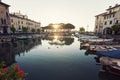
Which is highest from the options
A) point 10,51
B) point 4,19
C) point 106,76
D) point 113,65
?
point 4,19

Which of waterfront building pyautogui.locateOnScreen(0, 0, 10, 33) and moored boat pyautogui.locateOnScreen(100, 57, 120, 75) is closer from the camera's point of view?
moored boat pyautogui.locateOnScreen(100, 57, 120, 75)

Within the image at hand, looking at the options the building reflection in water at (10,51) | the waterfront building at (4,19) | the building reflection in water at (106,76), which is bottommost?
the building reflection in water at (106,76)

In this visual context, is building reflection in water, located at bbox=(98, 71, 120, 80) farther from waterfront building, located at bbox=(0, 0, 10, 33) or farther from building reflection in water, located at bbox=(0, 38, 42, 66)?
waterfront building, located at bbox=(0, 0, 10, 33)

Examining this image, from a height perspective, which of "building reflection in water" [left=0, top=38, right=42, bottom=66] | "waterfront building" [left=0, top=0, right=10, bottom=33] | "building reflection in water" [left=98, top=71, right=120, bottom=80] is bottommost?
"building reflection in water" [left=98, top=71, right=120, bottom=80]

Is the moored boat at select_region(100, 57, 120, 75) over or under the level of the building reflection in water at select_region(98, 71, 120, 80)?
over

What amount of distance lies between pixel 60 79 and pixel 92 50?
15.8m

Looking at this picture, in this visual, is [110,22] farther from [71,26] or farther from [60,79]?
[71,26]

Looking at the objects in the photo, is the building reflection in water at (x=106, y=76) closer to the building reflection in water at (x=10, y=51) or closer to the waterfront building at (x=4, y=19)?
the building reflection in water at (x=10, y=51)

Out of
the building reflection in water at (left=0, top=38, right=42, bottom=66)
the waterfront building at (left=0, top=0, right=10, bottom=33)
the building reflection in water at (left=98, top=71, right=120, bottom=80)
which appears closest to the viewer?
the building reflection in water at (left=98, top=71, right=120, bottom=80)

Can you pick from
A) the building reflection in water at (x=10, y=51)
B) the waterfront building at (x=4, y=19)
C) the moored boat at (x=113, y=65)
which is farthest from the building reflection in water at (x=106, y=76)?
the waterfront building at (x=4, y=19)

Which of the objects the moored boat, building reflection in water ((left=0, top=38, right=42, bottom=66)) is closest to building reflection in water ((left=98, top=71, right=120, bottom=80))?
the moored boat

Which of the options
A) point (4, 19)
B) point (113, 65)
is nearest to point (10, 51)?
point (113, 65)

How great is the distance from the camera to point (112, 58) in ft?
46.5

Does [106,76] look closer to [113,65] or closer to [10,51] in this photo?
[113,65]
